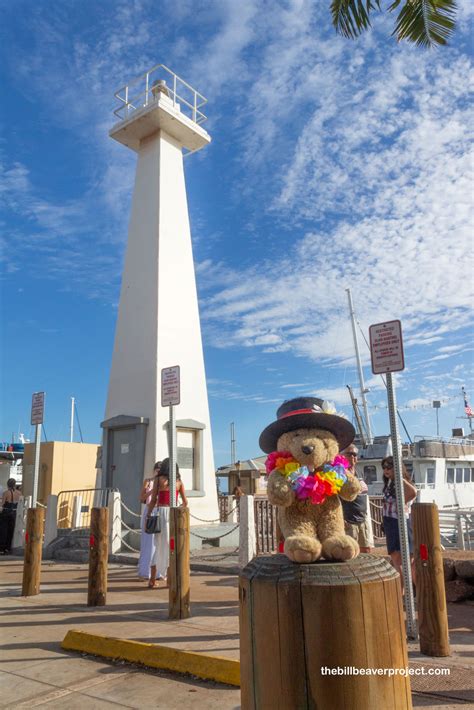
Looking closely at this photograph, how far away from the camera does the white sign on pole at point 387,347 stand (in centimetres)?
545

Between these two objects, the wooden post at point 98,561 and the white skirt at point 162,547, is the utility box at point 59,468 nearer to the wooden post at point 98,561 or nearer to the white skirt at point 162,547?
the white skirt at point 162,547

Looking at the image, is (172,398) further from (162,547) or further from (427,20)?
(427,20)

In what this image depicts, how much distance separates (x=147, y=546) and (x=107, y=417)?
225 inches

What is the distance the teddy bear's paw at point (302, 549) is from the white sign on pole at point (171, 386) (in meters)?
4.60

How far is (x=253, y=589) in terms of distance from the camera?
268 cm

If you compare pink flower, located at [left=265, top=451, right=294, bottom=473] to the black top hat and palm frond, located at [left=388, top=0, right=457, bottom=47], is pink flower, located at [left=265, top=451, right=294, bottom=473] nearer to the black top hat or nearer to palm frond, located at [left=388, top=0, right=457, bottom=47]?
the black top hat

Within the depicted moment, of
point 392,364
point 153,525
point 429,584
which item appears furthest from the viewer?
point 153,525

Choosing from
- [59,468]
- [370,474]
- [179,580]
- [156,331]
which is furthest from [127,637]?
[370,474]

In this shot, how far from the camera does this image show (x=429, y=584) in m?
4.88

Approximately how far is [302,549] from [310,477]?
24.7 inches

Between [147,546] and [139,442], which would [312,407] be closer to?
[147,546]

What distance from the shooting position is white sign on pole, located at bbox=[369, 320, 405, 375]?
17.9 ft

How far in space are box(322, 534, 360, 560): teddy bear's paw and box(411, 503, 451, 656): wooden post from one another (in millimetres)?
2215

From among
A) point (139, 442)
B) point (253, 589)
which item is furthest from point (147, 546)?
point (253, 589)
